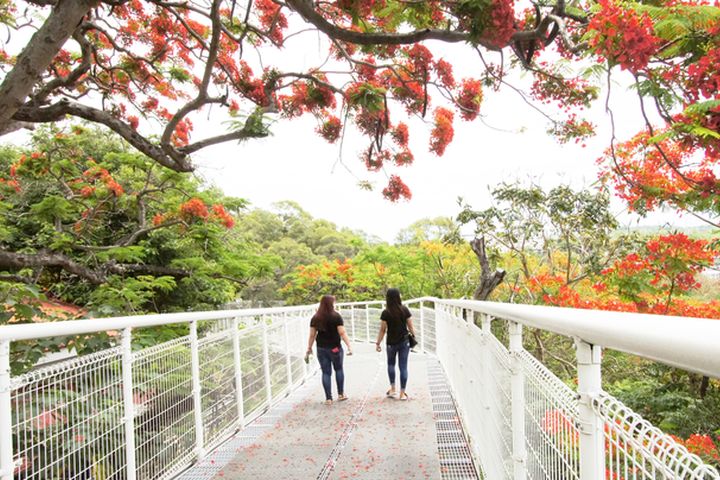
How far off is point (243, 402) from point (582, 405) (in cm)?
426

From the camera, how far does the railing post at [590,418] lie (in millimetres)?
1220

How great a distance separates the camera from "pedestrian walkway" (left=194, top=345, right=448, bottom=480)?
3.59 metres

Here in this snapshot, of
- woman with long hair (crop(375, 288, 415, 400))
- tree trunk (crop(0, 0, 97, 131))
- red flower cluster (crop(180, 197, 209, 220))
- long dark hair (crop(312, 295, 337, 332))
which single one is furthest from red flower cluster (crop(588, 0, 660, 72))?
red flower cluster (crop(180, 197, 209, 220))

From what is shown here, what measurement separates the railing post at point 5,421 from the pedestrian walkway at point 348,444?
179cm

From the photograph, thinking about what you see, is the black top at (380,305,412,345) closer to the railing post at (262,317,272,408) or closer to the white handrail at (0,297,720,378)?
the railing post at (262,317,272,408)

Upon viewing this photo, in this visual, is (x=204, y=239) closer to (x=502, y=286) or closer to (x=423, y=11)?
(x=423, y=11)

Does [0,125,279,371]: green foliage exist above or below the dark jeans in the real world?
above

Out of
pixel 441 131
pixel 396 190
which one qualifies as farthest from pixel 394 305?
pixel 441 131

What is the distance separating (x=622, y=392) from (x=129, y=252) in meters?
6.97

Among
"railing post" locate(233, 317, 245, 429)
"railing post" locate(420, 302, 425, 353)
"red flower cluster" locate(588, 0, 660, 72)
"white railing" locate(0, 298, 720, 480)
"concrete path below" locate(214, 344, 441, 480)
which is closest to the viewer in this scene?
"white railing" locate(0, 298, 720, 480)

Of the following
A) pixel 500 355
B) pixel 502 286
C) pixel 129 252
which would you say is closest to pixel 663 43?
pixel 500 355

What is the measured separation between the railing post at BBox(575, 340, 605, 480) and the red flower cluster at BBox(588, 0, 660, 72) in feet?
8.17

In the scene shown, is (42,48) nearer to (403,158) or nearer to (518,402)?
(518,402)

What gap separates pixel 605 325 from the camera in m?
0.98
